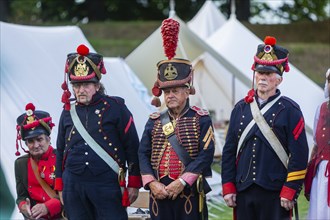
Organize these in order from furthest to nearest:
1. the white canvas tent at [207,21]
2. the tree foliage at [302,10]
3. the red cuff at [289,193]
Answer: the tree foliage at [302,10] < the white canvas tent at [207,21] < the red cuff at [289,193]

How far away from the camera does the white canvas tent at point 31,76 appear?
5.95 m

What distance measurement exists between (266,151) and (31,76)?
114 inches

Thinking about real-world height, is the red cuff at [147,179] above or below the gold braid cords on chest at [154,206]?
above

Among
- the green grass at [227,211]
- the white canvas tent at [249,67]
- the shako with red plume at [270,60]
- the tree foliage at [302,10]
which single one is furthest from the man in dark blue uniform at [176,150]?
the tree foliage at [302,10]

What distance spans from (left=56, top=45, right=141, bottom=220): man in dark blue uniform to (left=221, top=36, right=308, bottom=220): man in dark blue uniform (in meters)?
0.64

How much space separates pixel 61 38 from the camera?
7.37 meters

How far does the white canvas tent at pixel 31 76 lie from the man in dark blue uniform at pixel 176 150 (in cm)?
156

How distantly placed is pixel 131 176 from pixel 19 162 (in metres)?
0.91

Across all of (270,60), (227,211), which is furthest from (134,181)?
(227,211)

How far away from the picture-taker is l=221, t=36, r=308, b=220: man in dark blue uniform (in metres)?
4.25

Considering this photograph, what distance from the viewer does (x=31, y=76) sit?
6508mm

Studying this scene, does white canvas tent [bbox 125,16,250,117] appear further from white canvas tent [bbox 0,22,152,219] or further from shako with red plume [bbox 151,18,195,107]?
shako with red plume [bbox 151,18,195,107]

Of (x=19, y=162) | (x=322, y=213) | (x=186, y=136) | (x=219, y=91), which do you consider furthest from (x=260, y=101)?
(x=219, y=91)

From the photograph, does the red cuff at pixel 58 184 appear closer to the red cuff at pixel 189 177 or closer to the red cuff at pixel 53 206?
the red cuff at pixel 53 206
